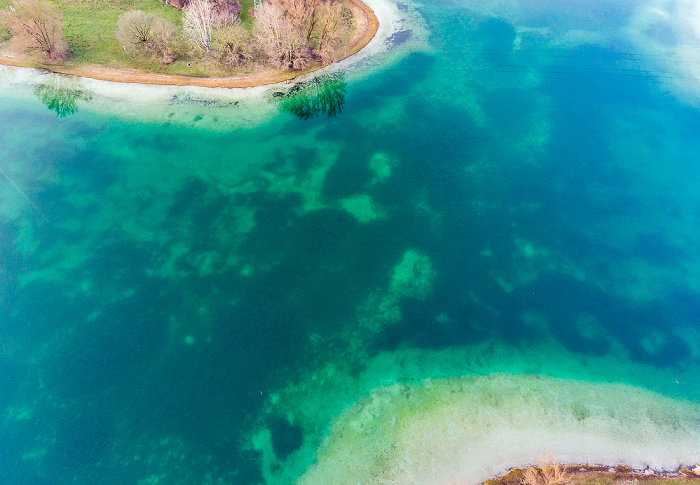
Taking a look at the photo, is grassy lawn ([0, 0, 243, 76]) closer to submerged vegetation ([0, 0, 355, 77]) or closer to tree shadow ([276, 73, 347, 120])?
submerged vegetation ([0, 0, 355, 77])

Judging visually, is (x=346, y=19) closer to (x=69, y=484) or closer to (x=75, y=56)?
(x=75, y=56)

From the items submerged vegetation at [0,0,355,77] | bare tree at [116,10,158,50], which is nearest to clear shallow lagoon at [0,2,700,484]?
submerged vegetation at [0,0,355,77]

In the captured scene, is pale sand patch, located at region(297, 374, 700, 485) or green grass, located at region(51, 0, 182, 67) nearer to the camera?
pale sand patch, located at region(297, 374, 700, 485)

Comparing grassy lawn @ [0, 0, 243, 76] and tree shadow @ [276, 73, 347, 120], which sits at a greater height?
grassy lawn @ [0, 0, 243, 76]

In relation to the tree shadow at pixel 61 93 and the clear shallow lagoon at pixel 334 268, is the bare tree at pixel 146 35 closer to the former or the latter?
the tree shadow at pixel 61 93

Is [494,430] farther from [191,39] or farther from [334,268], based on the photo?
[191,39]

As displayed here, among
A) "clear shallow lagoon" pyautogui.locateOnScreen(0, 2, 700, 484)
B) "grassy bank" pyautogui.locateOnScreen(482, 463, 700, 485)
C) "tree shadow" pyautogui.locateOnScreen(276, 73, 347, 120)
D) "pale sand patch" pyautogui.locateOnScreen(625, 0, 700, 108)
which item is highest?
"pale sand patch" pyautogui.locateOnScreen(625, 0, 700, 108)

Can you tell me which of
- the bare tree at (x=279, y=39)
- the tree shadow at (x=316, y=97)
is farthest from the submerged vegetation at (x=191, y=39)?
the tree shadow at (x=316, y=97)
